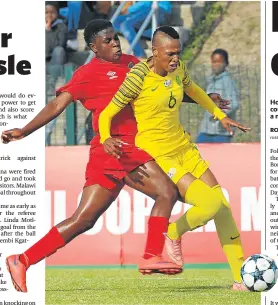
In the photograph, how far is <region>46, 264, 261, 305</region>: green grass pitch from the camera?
11.2m

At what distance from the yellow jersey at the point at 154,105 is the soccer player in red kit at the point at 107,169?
0.10 meters

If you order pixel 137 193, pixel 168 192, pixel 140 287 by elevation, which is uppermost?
pixel 168 192

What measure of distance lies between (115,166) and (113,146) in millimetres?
730

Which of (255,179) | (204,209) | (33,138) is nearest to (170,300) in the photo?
(204,209)

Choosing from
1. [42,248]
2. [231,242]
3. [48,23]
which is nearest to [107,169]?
[42,248]

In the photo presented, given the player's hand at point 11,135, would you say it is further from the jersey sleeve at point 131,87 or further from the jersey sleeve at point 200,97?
the jersey sleeve at point 200,97

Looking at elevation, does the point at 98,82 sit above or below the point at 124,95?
above

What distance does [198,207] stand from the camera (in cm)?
1093

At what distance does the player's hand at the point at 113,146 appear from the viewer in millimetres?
10305

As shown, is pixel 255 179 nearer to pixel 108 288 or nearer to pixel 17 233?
pixel 108 288

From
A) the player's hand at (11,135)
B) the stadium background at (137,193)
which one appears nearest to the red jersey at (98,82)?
the player's hand at (11,135)

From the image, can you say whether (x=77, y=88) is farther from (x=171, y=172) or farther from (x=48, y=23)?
(x=48, y=23)

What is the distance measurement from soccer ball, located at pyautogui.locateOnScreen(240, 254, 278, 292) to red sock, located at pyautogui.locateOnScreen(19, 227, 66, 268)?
1665mm

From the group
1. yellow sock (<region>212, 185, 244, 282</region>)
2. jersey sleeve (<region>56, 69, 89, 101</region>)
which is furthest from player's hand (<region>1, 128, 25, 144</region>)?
yellow sock (<region>212, 185, 244, 282</region>)
